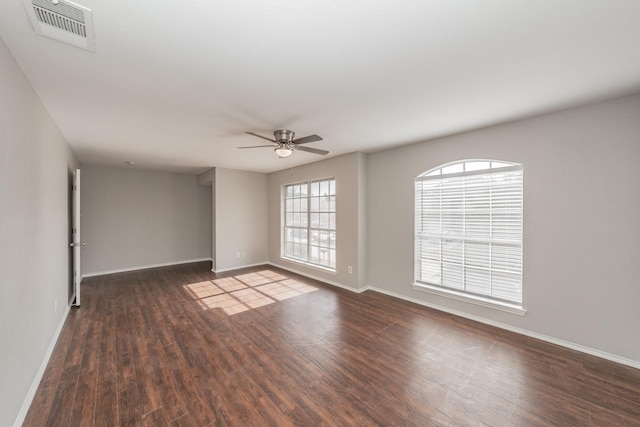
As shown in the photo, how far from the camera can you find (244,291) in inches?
179

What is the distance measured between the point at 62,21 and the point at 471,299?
4.55 metres

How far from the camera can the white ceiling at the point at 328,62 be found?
4.46ft

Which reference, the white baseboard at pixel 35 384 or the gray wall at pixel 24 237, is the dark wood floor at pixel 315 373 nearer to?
the white baseboard at pixel 35 384

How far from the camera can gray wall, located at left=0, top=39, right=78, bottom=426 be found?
158 centimetres

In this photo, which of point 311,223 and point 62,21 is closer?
point 62,21

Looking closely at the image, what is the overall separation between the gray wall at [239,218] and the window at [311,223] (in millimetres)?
774

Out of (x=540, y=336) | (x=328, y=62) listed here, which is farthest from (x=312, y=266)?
(x=328, y=62)

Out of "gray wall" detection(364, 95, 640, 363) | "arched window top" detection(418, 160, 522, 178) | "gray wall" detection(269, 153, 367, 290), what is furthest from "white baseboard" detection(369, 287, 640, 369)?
"arched window top" detection(418, 160, 522, 178)

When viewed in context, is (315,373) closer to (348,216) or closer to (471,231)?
(471,231)

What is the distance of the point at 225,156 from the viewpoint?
15.8 feet

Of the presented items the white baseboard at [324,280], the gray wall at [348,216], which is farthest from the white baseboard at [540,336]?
the gray wall at [348,216]

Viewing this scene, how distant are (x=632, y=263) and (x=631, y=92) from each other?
62.3 inches

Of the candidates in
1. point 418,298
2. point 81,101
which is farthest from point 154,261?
point 418,298

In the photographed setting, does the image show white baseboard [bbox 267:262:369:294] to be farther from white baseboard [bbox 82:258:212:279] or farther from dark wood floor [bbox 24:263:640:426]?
white baseboard [bbox 82:258:212:279]
